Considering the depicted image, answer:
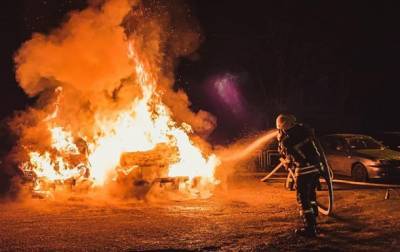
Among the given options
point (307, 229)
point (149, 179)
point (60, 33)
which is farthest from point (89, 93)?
point (307, 229)

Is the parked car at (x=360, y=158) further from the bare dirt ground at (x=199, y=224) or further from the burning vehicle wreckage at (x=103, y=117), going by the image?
the burning vehicle wreckage at (x=103, y=117)

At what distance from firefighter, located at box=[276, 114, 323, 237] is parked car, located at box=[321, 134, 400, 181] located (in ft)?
23.1

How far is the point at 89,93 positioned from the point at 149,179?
332 centimetres

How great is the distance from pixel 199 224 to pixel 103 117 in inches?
246

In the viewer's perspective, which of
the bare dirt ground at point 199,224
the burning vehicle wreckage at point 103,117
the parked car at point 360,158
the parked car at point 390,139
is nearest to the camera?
the bare dirt ground at point 199,224

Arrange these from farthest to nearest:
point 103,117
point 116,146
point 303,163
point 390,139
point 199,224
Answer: point 390,139
point 103,117
point 116,146
point 199,224
point 303,163

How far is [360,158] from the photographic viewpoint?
48.2 feet

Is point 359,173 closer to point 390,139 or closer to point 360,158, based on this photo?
point 360,158

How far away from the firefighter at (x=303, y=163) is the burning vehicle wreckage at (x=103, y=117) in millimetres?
5083

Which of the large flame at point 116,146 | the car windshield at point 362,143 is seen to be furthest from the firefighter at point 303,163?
the car windshield at point 362,143

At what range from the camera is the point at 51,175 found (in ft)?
42.4

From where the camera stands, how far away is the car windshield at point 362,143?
15428mm

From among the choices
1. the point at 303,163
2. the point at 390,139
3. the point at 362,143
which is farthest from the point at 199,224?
the point at 390,139

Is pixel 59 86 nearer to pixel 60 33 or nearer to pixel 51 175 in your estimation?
pixel 60 33
